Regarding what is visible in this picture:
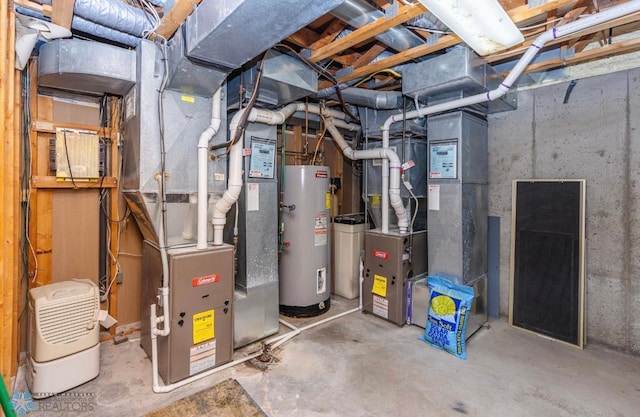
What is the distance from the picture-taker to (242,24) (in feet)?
5.02

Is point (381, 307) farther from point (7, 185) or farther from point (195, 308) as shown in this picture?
point (7, 185)

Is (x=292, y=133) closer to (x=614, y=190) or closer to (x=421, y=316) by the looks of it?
(x=421, y=316)

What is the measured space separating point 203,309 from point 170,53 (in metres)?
1.73

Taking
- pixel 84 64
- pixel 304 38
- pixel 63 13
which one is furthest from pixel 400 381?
pixel 63 13

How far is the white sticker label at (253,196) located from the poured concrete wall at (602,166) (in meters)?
2.57

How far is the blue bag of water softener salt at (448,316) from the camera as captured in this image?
2551 mm

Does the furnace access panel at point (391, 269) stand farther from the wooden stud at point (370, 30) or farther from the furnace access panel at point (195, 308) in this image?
the wooden stud at point (370, 30)

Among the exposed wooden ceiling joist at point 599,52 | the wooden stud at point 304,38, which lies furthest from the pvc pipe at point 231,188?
the exposed wooden ceiling joist at point 599,52

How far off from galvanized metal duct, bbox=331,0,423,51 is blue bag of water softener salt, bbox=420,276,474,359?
1.98m

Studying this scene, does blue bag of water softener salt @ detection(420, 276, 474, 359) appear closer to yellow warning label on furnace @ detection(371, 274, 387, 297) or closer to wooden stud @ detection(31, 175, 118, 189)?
yellow warning label on furnace @ detection(371, 274, 387, 297)

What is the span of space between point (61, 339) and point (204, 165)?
1422 millimetres

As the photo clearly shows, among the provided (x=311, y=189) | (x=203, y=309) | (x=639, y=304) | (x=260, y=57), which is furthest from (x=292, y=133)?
(x=639, y=304)

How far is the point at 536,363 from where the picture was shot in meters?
2.45

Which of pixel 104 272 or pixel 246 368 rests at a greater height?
pixel 104 272
